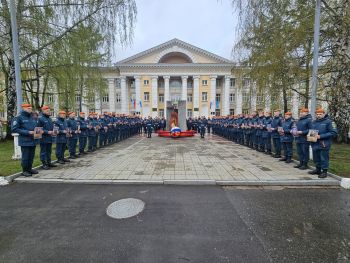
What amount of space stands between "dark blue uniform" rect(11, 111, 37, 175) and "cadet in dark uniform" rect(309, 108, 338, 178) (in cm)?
850

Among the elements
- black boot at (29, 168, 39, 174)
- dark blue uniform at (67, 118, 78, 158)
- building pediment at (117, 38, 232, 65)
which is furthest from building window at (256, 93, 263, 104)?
building pediment at (117, 38, 232, 65)

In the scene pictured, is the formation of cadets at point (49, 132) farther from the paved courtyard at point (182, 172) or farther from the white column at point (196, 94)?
the white column at point (196, 94)

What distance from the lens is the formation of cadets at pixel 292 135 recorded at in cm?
575

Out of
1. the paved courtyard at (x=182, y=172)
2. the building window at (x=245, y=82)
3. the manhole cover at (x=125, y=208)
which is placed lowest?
the manhole cover at (x=125, y=208)

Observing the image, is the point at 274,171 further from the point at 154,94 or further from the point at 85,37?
the point at 154,94

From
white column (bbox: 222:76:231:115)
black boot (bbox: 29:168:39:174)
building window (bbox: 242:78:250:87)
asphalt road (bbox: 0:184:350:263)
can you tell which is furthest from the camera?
white column (bbox: 222:76:231:115)

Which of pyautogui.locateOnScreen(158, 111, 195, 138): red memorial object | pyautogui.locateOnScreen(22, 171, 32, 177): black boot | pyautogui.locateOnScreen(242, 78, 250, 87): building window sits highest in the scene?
pyautogui.locateOnScreen(242, 78, 250, 87): building window

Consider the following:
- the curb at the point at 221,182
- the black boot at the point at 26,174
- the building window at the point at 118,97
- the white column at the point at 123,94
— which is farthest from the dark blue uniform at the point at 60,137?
the building window at the point at 118,97

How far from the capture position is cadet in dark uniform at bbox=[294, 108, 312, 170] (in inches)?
261

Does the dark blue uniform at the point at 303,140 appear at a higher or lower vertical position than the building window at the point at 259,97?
lower

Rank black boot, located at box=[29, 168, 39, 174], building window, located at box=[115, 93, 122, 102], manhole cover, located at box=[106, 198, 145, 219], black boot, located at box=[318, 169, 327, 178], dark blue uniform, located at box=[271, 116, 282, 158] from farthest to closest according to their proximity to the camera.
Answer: building window, located at box=[115, 93, 122, 102] < dark blue uniform, located at box=[271, 116, 282, 158] < black boot, located at box=[29, 168, 39, 174] < black boot, located at box=[318, 169, 327, 178] < manhole cover, located at box=[106, 198, 145, 219]

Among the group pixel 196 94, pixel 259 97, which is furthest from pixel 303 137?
pixel 196 94

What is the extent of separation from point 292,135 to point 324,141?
1.72 m

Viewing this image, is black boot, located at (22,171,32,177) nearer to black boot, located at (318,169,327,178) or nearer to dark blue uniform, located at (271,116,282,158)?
black boot, located at (318,169,327,178)
